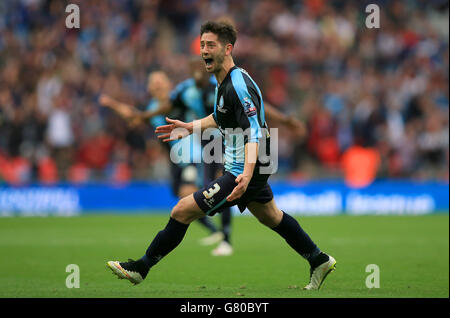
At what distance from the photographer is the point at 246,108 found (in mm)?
6879

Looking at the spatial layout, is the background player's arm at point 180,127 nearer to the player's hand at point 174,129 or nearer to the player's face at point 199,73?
the player's hand at point 174,129

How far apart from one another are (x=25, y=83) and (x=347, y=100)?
830 cm

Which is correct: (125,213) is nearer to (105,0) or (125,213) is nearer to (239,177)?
(105,0)

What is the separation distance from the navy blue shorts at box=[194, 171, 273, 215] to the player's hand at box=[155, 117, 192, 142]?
0.56 meters

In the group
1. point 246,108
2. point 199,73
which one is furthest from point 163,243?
point 199,73

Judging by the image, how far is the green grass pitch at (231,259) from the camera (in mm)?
7535

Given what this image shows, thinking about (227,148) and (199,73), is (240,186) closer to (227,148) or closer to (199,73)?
(227,148)

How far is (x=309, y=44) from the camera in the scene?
21.3 m

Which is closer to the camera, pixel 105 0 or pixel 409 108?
pixel 409 108

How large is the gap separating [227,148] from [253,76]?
12824 mm

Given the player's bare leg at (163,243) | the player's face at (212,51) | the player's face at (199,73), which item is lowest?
the player's bare leg at (163,243)

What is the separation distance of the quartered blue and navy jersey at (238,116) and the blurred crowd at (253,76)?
37.9 feet

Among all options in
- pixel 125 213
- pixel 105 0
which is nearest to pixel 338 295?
pixel 125 213

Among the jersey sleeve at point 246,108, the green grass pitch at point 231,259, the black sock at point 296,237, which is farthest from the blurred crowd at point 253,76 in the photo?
the jersey sleeve at point 246,108
